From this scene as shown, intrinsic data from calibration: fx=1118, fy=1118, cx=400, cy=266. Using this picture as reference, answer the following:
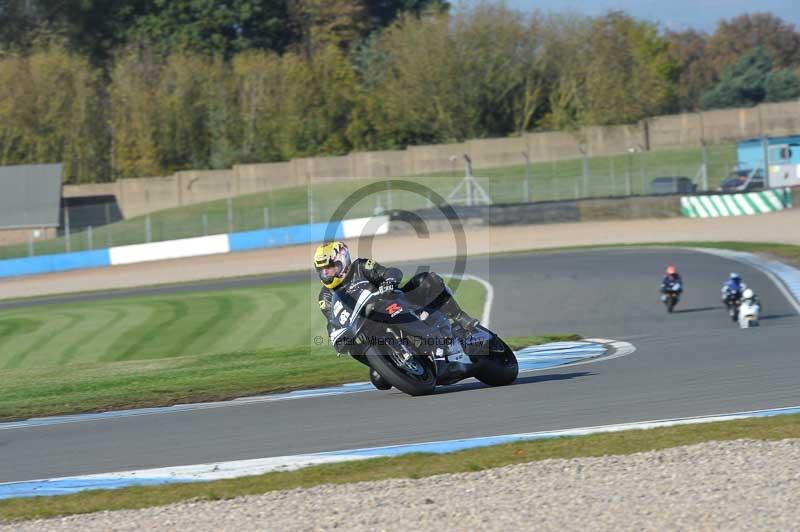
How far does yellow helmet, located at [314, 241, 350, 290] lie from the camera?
410 inches

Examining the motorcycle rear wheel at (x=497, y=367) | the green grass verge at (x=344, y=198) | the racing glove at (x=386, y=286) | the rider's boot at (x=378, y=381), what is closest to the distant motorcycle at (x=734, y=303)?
the motorcycle rear wheel at (x=497, y=367)

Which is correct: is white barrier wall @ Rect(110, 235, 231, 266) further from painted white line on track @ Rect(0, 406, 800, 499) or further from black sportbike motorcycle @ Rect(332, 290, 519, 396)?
painted white line on track @ Rect(0, 406, 800, 499)

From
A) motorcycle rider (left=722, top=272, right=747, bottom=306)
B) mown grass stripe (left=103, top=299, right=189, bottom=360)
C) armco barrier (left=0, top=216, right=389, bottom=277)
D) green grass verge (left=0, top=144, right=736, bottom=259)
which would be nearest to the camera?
motorcycle rider (left=722, top=272, right=747, bottom=306)

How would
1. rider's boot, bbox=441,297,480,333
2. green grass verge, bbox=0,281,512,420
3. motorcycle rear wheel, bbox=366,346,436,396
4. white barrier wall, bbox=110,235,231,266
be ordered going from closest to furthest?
motorcycle rear wheel, bbox=366,346,436,396
rider's boot, bbox=441,297,480,333
green grass verge, bbox=0,281,512,420
white barrier wall, bbox=110,235,231,266

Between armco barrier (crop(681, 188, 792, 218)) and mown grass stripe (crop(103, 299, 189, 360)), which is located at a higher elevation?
armco barrier (crop(681, 188, 792, 218))

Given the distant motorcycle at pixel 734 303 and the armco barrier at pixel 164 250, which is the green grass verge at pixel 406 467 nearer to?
the distant motorcycle at pixel 734 303

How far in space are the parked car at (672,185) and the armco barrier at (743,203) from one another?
6.16 meters

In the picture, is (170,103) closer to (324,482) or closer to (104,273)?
(104,273)

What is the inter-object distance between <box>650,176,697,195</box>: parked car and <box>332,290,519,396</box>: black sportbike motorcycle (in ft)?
125

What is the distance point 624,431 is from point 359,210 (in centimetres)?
4109

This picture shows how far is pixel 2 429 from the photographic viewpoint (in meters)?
11.8

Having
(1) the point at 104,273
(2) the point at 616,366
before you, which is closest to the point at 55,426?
(2) the point at 616,366

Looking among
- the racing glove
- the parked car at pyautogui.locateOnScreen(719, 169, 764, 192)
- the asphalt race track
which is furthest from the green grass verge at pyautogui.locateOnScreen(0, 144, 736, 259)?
the racing glove

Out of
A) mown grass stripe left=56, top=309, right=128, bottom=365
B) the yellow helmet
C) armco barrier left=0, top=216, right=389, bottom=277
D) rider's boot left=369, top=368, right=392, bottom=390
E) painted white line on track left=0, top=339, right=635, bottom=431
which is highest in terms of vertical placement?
the yellow helmet
